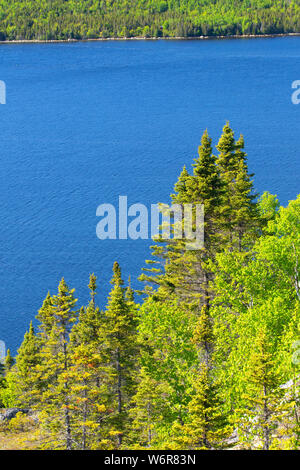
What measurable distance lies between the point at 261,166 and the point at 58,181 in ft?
126

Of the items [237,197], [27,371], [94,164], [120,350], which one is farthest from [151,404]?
[94,164]

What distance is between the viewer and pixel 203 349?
36875mm

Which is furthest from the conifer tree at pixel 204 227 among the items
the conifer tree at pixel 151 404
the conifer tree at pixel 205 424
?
the conifer tree at pixel 205 424

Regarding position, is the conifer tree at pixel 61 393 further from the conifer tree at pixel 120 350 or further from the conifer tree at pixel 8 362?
the conifer tree at pixel 8 362

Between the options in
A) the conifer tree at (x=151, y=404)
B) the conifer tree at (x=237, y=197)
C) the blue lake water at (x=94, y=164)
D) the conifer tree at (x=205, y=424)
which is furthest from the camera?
the blue lake water at (x=94, y=164)

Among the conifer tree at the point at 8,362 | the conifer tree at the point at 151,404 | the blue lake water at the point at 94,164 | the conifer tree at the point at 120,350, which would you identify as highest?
the blue lake water at the point at 94,164

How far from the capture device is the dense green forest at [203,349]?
2759 cm

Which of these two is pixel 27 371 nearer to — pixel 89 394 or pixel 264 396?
pixel 89 394

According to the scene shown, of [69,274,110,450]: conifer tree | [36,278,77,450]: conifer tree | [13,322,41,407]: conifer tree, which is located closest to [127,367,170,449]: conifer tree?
[69,274,110,450]: conifer tree

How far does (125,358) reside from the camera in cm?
4672

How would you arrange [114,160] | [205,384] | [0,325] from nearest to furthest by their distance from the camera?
1. [205,384]
2. [0,325]
3. [114,160]
